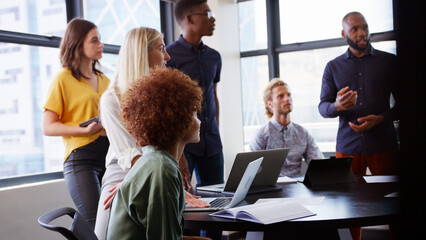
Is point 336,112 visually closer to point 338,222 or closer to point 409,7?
point 338,222

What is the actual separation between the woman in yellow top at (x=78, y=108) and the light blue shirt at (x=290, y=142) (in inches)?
59.0

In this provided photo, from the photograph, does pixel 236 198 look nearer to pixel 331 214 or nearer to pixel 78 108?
pixel 331 214

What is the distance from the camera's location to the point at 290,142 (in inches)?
139

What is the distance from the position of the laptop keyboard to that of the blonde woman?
48mm

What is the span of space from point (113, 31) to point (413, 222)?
13.3 ft

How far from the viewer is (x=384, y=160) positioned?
8.64 feet

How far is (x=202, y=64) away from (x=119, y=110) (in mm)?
1207

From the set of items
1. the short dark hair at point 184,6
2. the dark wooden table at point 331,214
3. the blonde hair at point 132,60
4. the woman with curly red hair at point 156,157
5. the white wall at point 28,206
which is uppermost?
the short dark hair at point 184,6

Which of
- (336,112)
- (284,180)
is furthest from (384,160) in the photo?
(284,180)

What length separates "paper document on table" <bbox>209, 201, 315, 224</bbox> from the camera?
1.38 meters

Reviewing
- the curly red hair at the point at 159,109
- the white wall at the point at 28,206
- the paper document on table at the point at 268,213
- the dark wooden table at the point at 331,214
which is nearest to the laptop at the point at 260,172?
the dark wooden table at the point at 331,214

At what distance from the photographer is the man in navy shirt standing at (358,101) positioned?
2.67m

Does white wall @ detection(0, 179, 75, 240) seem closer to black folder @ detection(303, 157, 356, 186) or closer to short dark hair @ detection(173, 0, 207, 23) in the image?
short dark hair @ detection(173, 0, 207, 23)

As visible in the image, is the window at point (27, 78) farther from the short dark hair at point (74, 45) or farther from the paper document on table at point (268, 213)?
the paper document on table at point (268, 213)
